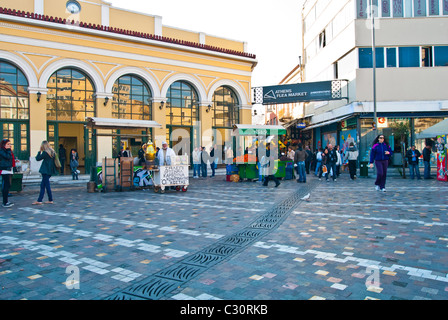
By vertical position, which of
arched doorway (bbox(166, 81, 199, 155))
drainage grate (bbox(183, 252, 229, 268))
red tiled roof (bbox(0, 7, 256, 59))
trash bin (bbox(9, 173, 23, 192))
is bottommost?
drainage grate (bbox(183, 252, 229, 268))

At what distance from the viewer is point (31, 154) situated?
18.3m

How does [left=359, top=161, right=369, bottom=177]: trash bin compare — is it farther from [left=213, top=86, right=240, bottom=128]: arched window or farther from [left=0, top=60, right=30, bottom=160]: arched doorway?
[left=0, top=60, right=30, bottom=160]: arched doorway

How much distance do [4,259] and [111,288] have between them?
7.05 feet

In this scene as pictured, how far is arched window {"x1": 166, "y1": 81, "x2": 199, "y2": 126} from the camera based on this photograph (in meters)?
23.5

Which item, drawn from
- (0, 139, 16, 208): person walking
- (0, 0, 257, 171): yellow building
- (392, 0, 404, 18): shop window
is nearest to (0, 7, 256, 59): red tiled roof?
(0, 0, 257, 171): yellow building

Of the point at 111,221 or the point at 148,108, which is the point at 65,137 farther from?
the point at 111,221

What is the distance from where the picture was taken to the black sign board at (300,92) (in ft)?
Result: 76.4

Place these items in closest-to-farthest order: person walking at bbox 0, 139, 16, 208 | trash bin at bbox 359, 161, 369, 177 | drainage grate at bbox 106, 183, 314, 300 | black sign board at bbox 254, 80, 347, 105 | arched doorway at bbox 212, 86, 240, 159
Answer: drainage grate at bbox 106, 183, 314, 300 → person walking at bbox 0, 139, 16, 208 → trash bin at bbox 359, 161, 369, 177 → black sign board at bbox 254, 80, 347, 105 → arched doorway at bbox 212, 86, 240, 159

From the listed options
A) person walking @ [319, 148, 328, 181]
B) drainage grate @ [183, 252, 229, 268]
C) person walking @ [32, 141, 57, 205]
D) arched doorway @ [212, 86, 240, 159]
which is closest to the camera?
drainage grate @ [183, 252, 229, 268]

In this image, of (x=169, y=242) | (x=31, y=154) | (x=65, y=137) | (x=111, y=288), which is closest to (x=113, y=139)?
(x=31, y=154)

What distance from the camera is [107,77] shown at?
2067 cm

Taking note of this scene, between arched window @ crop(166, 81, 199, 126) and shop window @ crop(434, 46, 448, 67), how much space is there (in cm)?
1568

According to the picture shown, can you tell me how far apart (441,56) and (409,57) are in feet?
6.42
